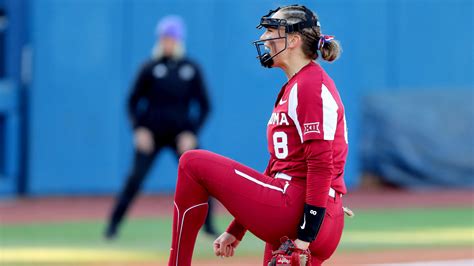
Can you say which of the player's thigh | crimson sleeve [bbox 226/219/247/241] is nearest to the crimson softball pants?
the player's thigh

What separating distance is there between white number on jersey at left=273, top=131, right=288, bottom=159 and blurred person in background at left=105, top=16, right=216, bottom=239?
473 cm

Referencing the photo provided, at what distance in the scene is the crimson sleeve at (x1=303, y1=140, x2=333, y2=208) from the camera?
202 inches

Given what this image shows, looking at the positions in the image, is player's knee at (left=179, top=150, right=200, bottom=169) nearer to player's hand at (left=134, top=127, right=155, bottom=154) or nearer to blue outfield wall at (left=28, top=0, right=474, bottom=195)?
player's hand at (left=134, top=127, right=155, bottom=154)

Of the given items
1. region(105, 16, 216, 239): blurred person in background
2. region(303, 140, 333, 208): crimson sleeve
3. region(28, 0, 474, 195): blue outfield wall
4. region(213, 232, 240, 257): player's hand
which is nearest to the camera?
region(303, 140, 333, 208): crimson sleeve

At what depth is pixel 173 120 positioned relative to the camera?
10.1 m

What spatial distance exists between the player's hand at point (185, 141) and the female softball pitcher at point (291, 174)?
4.58 meters

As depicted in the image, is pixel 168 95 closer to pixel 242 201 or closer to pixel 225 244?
pixel 225 244

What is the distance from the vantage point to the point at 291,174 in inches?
210

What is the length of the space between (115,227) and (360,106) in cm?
672

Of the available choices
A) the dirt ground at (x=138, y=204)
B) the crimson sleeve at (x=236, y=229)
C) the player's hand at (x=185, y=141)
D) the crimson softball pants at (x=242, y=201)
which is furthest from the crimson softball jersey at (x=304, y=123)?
the dirt ground at (x=138, y=204)

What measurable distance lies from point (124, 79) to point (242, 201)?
9.87 metres

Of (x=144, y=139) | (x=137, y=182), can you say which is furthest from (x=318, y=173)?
(x=137, y=182)

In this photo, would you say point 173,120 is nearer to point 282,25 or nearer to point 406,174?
point 282,25

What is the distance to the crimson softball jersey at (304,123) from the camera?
516cm
